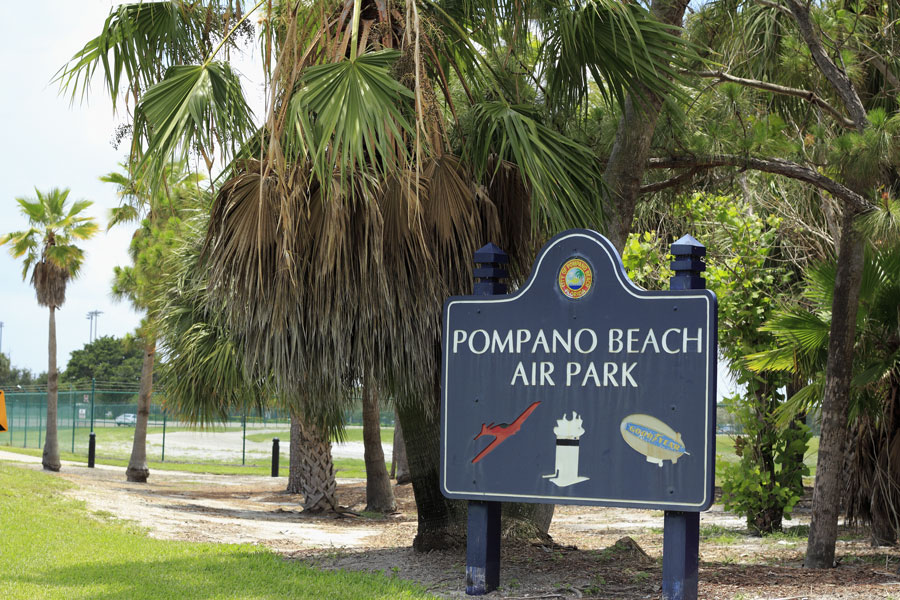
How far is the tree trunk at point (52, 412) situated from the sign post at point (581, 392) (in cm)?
1755

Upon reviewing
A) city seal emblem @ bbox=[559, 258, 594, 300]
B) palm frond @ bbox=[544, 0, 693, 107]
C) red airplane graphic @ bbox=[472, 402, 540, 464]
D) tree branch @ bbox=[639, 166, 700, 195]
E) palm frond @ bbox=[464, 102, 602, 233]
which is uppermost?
palm frond @ bbox=[544, 0, 693, 107]

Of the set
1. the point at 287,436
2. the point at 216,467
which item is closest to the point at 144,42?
the point at 216,467

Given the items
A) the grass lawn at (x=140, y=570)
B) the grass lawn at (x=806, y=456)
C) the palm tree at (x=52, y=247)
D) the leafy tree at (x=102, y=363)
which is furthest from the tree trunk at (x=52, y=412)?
the leafy tree at (x=102, y=363)

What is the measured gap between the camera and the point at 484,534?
711 centimetres

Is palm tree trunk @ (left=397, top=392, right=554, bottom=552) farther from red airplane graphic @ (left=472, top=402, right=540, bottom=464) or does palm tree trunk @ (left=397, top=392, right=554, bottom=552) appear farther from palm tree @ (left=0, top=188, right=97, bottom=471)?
palm tree @ (left=0, top=188, right=97, bottom=471)

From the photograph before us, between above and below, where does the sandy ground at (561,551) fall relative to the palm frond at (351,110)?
below

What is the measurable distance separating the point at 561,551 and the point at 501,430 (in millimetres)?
2526

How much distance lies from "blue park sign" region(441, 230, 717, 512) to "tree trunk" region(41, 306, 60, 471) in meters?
17.6

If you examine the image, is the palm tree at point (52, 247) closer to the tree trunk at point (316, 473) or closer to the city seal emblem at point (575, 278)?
the tree trunk at point (316, 473)

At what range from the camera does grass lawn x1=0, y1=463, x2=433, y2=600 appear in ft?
22.8

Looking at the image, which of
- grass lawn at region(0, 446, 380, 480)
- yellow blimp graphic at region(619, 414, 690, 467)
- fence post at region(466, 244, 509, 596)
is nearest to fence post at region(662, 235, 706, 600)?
yellow blimp graphic at region(619, 414, 690, 467)

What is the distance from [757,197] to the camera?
45.7 feet

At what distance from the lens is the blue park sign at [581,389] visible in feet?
20.7

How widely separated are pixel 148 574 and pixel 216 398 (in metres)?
7.86
